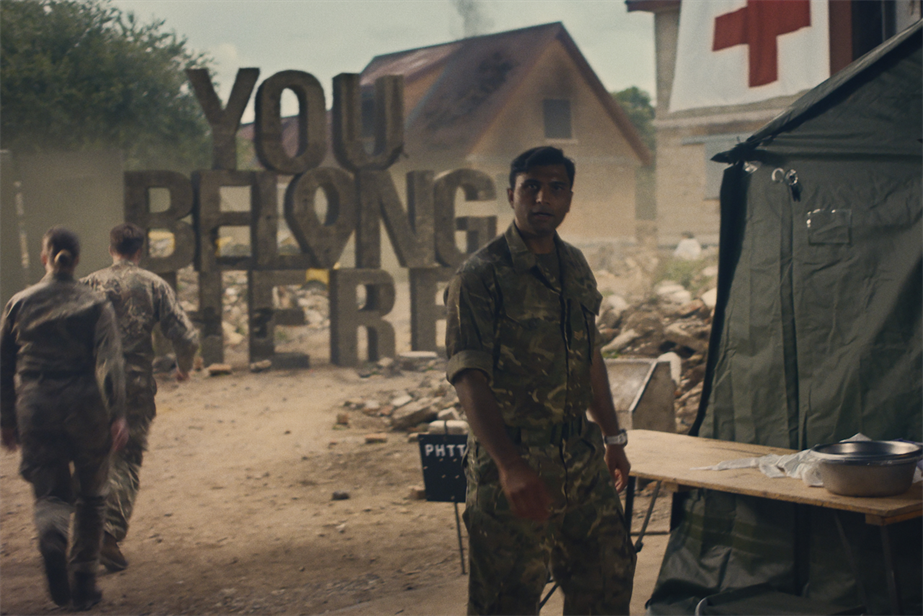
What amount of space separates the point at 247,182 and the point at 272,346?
2440mm

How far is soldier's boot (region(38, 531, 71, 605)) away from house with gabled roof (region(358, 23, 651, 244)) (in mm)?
19812

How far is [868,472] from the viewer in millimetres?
3457

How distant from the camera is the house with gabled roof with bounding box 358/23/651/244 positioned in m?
24.4

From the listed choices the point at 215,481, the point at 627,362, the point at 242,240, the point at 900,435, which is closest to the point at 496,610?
the point at 900,435

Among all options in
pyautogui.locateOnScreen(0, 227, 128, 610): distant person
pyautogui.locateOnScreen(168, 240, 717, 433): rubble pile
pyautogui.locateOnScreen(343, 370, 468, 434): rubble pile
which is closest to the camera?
pyautogui.locateOnScreen(0, 227, 128, 610): distant person

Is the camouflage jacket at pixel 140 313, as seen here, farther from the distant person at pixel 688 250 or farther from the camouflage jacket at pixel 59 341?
the distant person at pixel 688 250

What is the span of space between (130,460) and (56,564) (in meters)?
1.03

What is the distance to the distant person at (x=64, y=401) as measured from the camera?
189 inches

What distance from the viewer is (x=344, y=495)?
24.6 feet

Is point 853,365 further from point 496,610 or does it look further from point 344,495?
point 344,495

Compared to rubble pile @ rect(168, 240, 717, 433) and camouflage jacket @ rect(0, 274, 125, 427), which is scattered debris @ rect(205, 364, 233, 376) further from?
camouflage jacket @ rect(0, 274, 125, 427)

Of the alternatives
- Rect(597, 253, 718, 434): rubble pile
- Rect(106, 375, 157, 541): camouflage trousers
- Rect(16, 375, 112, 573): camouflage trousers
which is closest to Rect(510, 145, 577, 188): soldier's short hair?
Rect(16, 375, 112, 573): camouflage trousers

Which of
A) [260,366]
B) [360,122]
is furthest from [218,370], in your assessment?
[360,122]

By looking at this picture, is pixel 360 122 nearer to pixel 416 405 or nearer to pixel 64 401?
pixel 416 405
